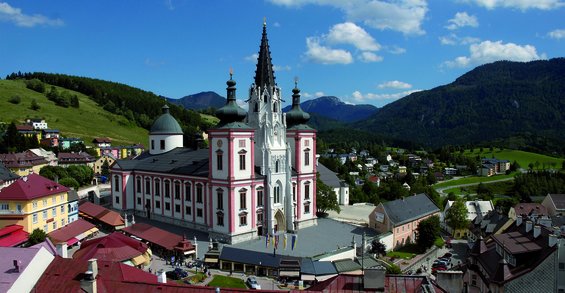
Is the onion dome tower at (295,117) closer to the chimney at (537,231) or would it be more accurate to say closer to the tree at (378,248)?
the tree at (378,248)

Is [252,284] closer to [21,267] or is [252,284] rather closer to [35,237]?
[21,267]

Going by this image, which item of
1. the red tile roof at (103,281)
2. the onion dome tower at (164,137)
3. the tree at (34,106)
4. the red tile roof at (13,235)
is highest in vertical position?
the tree at (34,106)

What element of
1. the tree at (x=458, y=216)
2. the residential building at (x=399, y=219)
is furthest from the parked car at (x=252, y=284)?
the tree at (x=458, y=216)

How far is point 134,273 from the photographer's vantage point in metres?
21.7

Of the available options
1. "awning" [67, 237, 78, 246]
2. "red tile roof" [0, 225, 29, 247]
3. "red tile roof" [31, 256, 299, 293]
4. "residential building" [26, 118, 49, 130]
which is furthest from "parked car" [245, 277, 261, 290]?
"residential building" [26, 118, 49, 130]

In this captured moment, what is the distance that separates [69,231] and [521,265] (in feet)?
133

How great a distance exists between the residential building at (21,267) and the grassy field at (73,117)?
118426 mm

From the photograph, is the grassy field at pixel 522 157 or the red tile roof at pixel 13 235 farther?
the grassy field at pixel 522 157

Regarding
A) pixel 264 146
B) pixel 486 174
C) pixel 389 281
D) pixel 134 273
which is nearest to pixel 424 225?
pixel 264 146

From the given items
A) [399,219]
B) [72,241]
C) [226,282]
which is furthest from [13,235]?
[399,219]

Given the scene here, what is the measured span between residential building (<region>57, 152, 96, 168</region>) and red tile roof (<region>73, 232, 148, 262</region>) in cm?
6819

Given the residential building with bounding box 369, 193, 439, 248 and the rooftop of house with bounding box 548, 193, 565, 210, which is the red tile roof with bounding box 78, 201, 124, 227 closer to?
the residential building with bounding box 369, 193, 439, 248

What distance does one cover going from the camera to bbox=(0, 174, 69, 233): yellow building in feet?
146

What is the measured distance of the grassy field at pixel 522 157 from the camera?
152 metres
